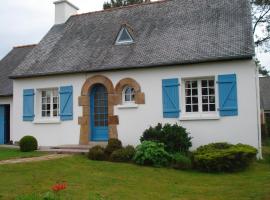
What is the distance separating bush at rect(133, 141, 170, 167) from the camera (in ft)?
37.5

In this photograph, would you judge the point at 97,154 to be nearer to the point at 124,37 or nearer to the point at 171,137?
the point at 171,137

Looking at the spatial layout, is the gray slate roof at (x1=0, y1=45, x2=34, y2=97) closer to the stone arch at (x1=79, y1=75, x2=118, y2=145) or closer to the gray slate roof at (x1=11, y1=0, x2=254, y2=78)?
the gray slate roof at (x1=11, y1=0, x2=254, y2=78)

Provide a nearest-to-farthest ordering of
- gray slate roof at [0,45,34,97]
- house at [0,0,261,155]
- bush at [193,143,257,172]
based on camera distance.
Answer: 1. bush at [193,143,257,172]
2. house at [0,0,261,155]
3. gray slate roof at [0,45,34,97]

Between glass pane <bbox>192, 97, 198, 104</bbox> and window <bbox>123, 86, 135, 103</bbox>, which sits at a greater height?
window <bbox>123, 86, 135, 103</bbox>

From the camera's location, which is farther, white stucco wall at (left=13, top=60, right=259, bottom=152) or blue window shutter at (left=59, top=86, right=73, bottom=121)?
blue window shutter at (left=59, top=86, right=73, bottom=121)

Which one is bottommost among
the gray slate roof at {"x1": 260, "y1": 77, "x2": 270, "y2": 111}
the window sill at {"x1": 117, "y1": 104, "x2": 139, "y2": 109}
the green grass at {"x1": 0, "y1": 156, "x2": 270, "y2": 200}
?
the green grass at {"x1": 0, "y1": 156, "x2": 270, "y2": 200}

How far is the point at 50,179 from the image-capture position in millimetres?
8828

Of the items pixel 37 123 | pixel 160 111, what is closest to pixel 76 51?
pixel 37 123

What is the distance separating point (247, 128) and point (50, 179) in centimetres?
699

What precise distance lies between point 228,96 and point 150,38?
4442 millimetres

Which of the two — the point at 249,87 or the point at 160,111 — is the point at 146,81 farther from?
the point at 249,87

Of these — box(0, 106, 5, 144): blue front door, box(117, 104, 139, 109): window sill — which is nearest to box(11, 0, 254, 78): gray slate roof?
box(117, 104, 139, 109): window sill

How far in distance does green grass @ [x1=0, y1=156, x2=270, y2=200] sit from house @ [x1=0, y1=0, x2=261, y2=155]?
8.62 feet

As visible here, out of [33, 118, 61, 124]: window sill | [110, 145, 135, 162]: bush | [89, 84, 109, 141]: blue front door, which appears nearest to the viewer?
[110, 145, 135, 162]: bush
